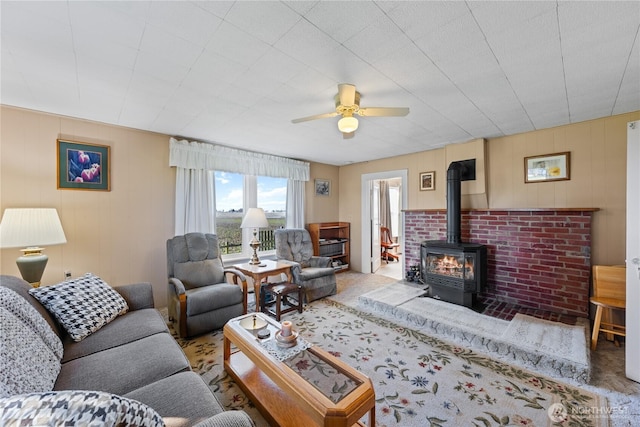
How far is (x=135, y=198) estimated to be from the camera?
3201 mm

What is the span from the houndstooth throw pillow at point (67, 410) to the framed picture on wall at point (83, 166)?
304 centimetres

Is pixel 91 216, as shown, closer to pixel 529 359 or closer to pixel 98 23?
pixel 98 23

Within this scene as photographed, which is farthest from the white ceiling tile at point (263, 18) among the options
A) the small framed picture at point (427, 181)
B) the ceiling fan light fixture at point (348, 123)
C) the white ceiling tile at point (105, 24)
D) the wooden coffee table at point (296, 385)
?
the small framed picture at point (427, 181)

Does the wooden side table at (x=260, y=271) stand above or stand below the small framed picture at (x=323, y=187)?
below

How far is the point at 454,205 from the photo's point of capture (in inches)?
140

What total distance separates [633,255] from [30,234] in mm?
4794

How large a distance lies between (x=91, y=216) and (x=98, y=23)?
231cm

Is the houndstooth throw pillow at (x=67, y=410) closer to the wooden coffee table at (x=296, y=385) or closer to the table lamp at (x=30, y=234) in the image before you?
the wooden coffee table at (x=296, y=385)

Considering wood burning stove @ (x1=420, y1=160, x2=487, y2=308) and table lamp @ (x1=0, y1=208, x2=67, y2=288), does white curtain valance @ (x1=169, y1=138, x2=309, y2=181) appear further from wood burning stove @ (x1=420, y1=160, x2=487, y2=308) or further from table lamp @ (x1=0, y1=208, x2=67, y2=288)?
→ wood burning stove @ (x1=420, y1=160, x2=487, y2=308)

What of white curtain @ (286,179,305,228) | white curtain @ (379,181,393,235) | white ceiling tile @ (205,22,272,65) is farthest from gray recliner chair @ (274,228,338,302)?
white curtain @ (379,181,393,235)

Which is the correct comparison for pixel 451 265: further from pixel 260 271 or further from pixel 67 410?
pixel 67 410

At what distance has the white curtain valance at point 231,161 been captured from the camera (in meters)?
3.45

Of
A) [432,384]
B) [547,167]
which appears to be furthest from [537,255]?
[432,384]

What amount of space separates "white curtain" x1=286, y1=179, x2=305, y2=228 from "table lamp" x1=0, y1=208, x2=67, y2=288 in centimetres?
307
